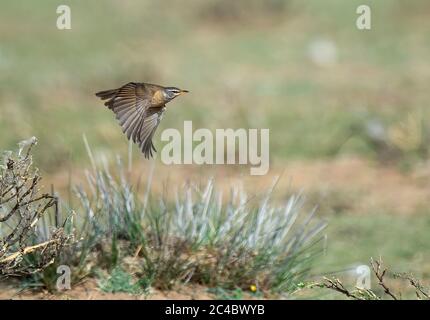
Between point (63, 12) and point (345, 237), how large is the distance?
791cm

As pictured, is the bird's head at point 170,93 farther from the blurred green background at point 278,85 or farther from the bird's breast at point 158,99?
the blurred green background at point 278,85

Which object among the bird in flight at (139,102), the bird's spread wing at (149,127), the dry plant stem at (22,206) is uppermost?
the bird in flight at (139,102)

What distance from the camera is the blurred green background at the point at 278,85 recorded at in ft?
29.0

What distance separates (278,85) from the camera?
483 inches

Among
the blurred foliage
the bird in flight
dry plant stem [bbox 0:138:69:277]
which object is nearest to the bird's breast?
the bird in flight

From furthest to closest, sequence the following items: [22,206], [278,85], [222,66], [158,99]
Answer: [222,66]
[278,85]
[22,206]
[158,99]

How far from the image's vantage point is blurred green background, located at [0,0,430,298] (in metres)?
8.84

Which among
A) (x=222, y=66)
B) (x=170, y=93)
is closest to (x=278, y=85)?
(x=222, y=66)

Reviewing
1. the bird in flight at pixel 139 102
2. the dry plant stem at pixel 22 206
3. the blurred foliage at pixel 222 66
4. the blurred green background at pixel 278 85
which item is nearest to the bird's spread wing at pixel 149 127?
the bird in flight at pixel 139 102

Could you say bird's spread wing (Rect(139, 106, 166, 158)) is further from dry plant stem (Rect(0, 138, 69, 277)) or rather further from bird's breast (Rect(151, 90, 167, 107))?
dry plant stem (Rect(0, 138, 69, 277))

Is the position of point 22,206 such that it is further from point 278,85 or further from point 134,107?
point 278,85

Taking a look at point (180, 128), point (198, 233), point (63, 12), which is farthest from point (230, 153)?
point (63, 12)

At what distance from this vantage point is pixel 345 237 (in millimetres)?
7863

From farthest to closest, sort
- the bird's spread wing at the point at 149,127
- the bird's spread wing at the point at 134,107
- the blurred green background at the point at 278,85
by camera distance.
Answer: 1. the blurred green background at the point at 278,85
2. the bird's spread wing at the point at 134,107
3. the bird's spread wing at the point at 149,127
